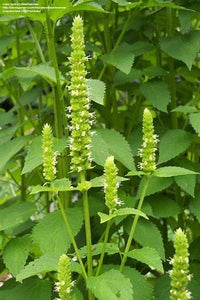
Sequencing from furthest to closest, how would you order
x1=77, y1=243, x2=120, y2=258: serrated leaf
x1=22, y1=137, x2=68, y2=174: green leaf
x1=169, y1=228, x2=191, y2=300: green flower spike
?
x1=22, y1=137, x2=68, y2=174: green leaf
x1=77, y1=243, x2=120, y2=258: serrated leaf
x1=169, y1=228, x2=191, y2=300: green flower spike

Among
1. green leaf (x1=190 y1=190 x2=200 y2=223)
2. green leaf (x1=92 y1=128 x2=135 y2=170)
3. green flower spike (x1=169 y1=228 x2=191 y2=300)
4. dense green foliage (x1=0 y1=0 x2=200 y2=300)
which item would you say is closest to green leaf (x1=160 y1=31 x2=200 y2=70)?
dense green foliage (x1=0 y1=0 x2=200 y2=300)

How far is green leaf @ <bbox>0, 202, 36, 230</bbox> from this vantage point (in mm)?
2140

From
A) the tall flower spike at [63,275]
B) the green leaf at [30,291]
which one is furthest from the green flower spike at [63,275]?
the green leaf at [30,291]

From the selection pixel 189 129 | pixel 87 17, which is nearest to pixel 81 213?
pixel 189 129

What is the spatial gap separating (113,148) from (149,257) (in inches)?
19.9

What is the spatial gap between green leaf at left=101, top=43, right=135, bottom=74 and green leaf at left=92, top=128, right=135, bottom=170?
236 millimetres

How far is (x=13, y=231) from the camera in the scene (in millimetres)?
2508

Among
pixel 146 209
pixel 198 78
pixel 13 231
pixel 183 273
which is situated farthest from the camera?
pixel 198 78

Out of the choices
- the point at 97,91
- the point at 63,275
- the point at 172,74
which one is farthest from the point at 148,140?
the point at 172,74

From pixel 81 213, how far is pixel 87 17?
100cm

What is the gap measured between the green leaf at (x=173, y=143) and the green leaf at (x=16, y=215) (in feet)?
1.73

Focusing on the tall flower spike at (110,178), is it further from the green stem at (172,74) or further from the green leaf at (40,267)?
the green stem at (172,74)

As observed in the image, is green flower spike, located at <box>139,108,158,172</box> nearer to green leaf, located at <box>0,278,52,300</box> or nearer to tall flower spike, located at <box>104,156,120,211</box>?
tall flower spike, located at <box>104,156,120,211</box>

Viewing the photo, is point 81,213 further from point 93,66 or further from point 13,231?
point 93,66
